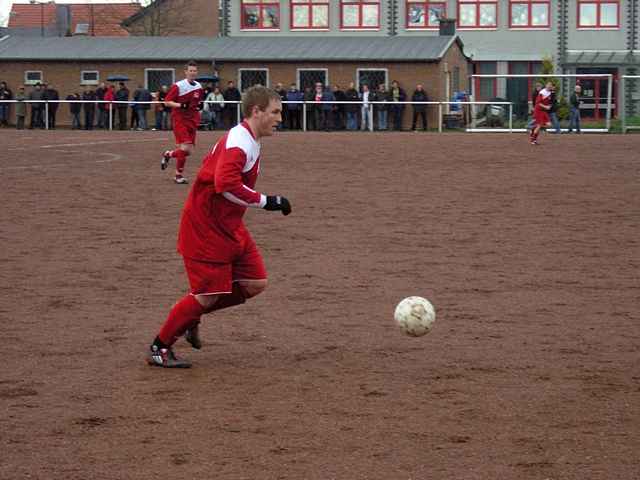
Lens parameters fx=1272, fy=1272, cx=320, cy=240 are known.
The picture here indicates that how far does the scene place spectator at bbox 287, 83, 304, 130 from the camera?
4109cm

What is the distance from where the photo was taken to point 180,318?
737cm

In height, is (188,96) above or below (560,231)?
above

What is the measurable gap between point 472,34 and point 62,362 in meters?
52.1

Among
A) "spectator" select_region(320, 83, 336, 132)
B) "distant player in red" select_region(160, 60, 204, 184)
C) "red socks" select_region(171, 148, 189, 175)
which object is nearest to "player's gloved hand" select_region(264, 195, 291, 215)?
"distant player in red" select_region(160, 60, 204, 184)

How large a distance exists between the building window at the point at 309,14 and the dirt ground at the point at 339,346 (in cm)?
4191

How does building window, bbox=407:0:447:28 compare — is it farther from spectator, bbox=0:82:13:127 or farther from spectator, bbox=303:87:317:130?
spectator, bbox=0:82:13:127

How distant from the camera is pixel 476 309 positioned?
930cm

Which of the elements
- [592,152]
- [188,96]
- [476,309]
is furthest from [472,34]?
[476,309]

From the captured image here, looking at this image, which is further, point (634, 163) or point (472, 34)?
point (472, 34)

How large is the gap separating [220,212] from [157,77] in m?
40.9

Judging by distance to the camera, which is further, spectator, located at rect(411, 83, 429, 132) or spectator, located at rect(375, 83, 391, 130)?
spectator, located at rect(411, 83, 429, 132)

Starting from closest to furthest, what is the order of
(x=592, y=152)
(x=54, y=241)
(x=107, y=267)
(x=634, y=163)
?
(x=107, y=267), (x=54, y=241), (x=634, y=163), (x=592, y=152)

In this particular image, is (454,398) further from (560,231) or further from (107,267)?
(560,231)

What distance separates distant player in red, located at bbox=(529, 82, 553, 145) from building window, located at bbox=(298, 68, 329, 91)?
1477 centimetres
